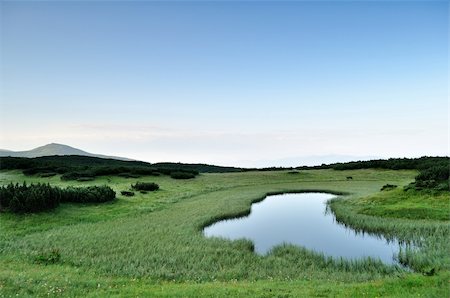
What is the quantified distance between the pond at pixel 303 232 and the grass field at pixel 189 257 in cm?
151

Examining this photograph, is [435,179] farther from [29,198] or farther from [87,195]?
[29,198]

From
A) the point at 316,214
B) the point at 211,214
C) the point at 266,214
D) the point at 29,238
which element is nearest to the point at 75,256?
the point at 29,238

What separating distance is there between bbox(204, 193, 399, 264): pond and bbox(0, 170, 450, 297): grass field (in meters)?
1.51

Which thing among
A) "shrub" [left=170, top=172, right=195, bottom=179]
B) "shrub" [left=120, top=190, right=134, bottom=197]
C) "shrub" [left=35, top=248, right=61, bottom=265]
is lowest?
"shrub" [left=35, top=248, right=61, bottom=265]

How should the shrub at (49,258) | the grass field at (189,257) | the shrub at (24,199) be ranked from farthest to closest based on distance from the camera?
the shrub at (24,199), the shrub at (49,258), the grass field at (189,257)

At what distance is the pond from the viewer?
25.3 meters

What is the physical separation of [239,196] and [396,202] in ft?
72.5

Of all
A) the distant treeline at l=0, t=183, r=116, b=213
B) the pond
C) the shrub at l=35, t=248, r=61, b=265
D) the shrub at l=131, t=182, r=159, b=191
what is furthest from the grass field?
the shrub at l=131, t=182, r=159, b=191

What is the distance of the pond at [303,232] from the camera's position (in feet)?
82.9

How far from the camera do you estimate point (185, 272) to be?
19297 millimetres

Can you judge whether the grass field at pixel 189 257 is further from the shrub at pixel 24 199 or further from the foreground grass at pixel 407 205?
the shrub at pixel 24 199

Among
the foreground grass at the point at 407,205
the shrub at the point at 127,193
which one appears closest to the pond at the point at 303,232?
the foreground grass at the point at 407,205

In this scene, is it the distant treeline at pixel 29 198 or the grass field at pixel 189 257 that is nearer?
the grass field at pixel 189 257

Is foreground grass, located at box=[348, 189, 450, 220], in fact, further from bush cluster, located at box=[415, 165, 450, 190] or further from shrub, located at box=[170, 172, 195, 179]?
shrub, located at box=[170, 172, 195, 179]
